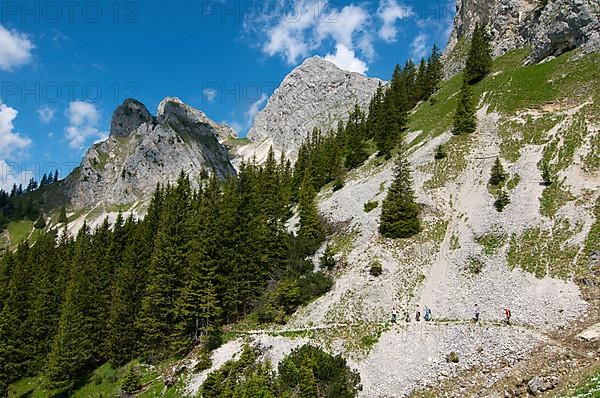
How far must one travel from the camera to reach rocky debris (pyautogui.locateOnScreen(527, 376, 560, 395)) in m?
22.7

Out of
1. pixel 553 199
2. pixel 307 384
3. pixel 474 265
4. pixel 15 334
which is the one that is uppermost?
pixel 553 199

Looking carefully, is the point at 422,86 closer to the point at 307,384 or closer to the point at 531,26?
the point at 531,26

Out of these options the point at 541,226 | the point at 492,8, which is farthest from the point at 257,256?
the point at 492,8

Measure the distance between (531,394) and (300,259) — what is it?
31664mm

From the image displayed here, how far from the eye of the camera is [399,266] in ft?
146

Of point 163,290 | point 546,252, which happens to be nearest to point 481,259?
point 546,252

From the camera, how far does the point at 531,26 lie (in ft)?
287

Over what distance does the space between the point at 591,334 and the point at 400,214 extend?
25.5 meters

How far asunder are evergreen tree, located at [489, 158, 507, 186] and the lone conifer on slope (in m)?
10.3

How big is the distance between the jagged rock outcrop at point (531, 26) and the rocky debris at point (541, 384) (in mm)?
63622

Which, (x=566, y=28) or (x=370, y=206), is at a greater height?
(x=566, y=28)

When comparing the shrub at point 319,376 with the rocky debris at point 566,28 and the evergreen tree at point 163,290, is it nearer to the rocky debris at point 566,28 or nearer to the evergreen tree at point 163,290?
the evergreen tree at point 163,290

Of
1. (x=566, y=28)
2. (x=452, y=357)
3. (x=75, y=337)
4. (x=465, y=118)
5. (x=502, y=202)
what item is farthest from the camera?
→ (x=566, y=28)

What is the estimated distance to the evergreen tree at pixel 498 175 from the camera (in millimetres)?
51062
